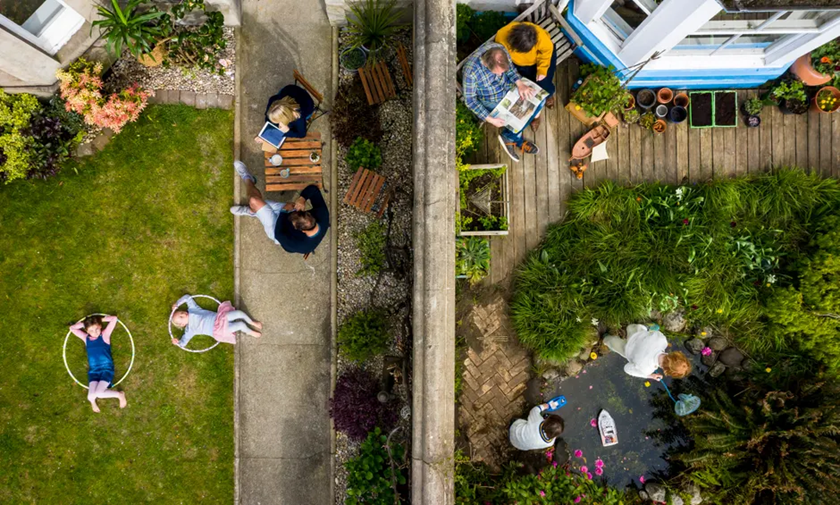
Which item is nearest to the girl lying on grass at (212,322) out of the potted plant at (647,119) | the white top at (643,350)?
the white top at (643,350)

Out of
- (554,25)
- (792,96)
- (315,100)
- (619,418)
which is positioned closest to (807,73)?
(792,96)

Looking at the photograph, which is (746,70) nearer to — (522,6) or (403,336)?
(522,6)

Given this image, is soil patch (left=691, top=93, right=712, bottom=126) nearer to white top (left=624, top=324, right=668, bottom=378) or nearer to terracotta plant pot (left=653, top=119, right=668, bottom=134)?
terracotta plant pot (left=653, top=119, right=668, bottom=134)

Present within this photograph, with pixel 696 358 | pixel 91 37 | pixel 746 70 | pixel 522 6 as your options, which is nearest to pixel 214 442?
pixel 91 37

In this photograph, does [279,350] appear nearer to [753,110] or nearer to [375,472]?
[375,472]

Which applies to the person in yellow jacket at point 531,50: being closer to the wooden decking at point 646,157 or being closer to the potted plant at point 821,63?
the wooden decking at point 646,157
